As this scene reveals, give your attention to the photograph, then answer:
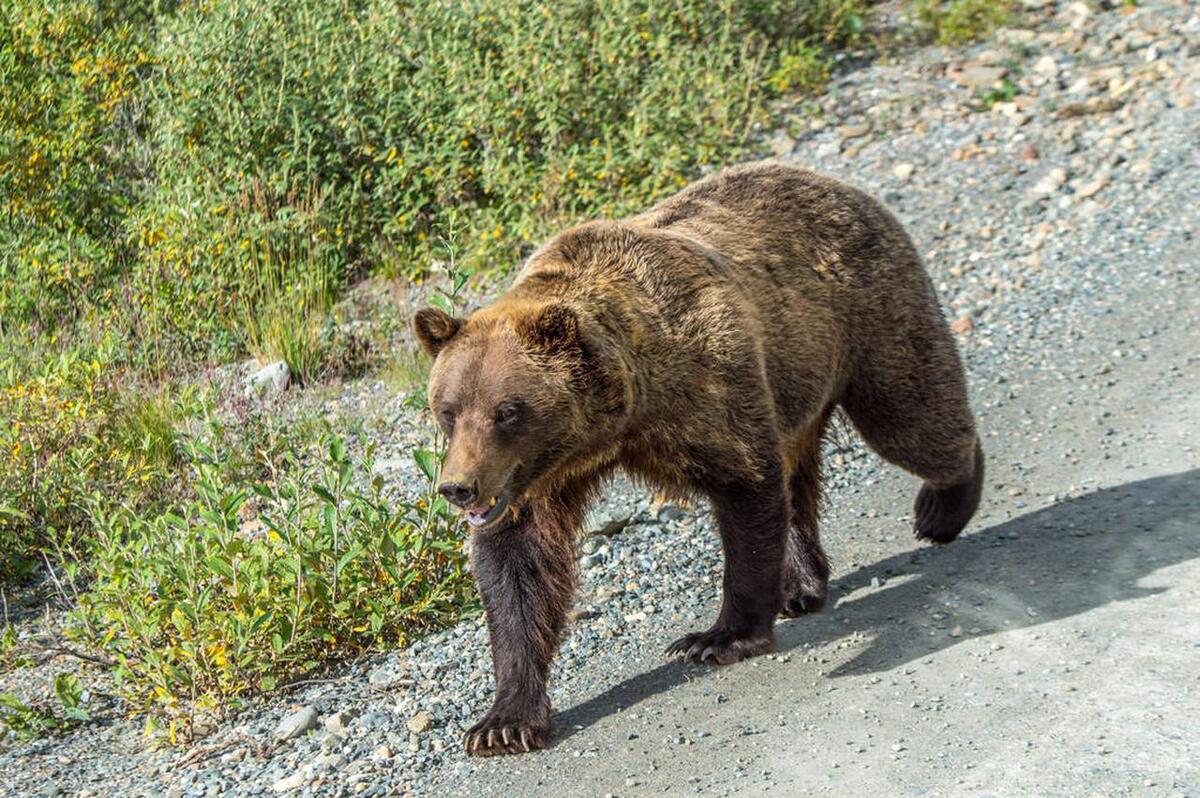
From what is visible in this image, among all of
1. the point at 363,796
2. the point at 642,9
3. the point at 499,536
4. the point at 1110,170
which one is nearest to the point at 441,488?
the point at 499,536

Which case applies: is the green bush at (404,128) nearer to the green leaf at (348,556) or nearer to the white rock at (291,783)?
the green leaf at (348,556)

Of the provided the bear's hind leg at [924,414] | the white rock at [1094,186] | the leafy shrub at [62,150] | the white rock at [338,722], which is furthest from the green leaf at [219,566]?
the white rock at [1094,186]

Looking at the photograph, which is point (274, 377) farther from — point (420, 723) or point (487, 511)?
point (487, 511)

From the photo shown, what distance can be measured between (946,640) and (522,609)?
5.09ft

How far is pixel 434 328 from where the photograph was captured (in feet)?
15.9

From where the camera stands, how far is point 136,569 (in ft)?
18.5

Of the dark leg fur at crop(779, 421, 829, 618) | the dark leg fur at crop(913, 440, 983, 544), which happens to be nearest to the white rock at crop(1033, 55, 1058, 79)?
the dark leg fur at crop(913, 440, 983, 544)

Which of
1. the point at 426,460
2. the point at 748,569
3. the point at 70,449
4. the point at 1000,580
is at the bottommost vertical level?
the point at 1000,580

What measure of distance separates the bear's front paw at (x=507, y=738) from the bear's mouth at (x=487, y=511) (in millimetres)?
771

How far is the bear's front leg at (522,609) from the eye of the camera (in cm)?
500

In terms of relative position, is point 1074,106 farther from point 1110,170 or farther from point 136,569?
point 136,569

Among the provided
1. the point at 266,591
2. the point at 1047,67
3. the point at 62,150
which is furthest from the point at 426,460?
the point at 1047,67

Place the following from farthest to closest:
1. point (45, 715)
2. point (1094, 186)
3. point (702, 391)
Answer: point (1094, 186) → point (45, 715) → point (702, 391)

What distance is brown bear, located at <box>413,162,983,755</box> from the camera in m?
4.74
